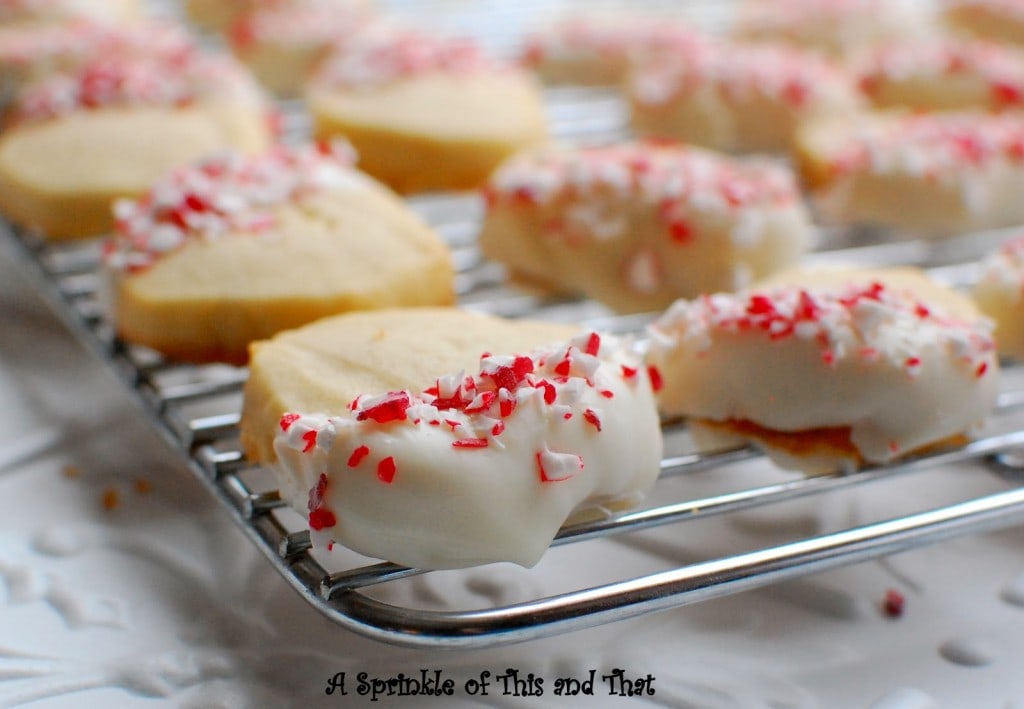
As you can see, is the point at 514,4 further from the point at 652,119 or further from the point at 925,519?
the point at 925,519

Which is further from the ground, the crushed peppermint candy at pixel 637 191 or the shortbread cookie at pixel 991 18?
the shortbread cookie at pixel 991 18

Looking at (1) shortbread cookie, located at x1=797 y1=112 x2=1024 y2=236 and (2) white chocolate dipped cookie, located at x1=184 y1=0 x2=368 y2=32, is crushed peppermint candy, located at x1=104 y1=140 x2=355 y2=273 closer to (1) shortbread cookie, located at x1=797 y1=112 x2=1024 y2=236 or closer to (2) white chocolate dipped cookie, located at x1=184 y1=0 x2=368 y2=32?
(1) shortbread cookie, located at x1=797 y1=112 x2=1024 y2=236

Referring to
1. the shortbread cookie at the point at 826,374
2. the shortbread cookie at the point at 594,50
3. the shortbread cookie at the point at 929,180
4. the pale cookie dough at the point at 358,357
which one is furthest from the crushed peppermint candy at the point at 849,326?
the shortbread cookie at the point at 594,50

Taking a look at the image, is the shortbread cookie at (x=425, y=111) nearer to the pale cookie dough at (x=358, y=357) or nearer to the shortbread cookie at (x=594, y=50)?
the shortbread cookie at (x=594, y=50)

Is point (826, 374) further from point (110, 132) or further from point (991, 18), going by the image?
point (991, 18)

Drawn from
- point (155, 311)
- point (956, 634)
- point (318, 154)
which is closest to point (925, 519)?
point (956, 634)

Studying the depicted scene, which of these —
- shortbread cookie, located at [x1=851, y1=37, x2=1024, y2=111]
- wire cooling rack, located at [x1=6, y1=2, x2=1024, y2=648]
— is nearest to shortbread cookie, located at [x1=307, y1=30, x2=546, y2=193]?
wire cooling rack, located at [x1=6, y1=2, x2=1024, y2=648]
